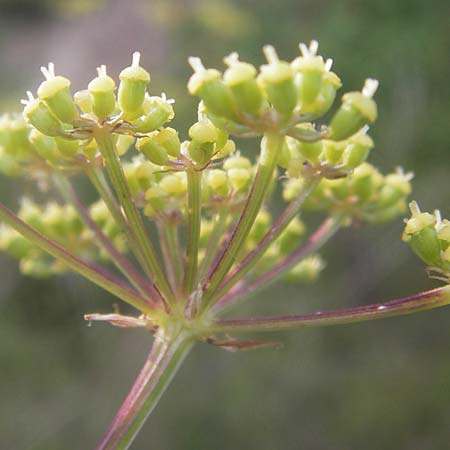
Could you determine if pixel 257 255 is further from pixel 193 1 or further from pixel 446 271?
pixel 193 1

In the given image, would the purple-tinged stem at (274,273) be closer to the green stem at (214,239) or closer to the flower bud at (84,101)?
the green stem at (214,239)

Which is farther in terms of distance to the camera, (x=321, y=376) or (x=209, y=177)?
(x=321, y=376)

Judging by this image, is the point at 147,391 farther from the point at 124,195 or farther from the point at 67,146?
the point at 67,146

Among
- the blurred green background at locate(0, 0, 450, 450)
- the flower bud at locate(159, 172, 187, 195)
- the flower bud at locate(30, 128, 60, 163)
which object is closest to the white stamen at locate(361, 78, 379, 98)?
the flower bud at locate(159, 172, 187, 195)

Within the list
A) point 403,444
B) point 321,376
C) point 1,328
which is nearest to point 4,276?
Result: point 1,328

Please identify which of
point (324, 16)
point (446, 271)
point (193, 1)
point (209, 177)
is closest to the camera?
point (446, 271)

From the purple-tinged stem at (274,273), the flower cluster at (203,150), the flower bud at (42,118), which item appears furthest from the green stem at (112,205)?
the purple-tinged stem at (274,273)
